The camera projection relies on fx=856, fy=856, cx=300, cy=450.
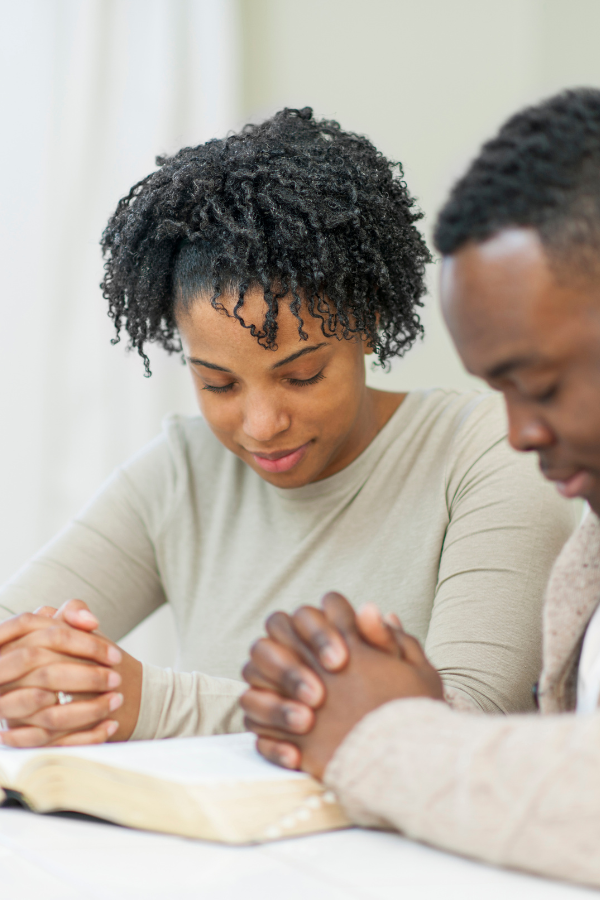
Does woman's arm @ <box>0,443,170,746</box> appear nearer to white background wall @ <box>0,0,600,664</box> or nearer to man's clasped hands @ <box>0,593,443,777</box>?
man's clasped hands @ <box>0,593,443,777</box>

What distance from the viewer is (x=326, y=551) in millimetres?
1191

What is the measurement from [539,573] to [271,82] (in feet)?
5.86

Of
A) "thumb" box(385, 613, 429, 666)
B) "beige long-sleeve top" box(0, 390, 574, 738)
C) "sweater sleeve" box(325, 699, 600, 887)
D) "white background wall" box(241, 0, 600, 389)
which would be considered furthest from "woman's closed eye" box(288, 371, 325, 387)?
"white background wall" box(241, 0, 600, 389)

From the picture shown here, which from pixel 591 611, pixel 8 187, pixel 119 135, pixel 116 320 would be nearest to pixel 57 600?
pixel 116 320

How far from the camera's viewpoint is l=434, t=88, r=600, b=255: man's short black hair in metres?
0.55

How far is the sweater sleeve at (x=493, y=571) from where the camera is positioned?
0.87 metres

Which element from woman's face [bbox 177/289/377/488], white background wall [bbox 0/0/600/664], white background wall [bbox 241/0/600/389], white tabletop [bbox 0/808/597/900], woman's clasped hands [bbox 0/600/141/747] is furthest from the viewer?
white background wall [bbox 241/0/600/389]

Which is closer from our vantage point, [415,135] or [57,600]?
[57,600]

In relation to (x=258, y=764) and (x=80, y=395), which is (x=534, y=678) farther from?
(x=80, y=395)

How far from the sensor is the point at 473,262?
0.59m

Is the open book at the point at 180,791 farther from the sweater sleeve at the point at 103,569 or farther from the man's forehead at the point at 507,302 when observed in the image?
the sweater sleeve at the point at 103,569

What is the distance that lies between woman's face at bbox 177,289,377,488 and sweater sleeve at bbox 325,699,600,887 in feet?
1.73

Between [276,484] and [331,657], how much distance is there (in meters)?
0.57

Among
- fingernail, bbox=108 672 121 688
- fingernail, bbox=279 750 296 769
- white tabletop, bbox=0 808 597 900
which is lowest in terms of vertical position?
white tabletop, bbox=0 808 597 900
